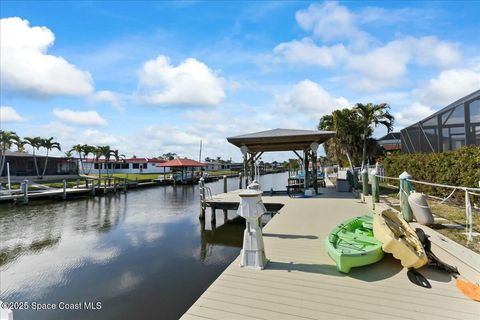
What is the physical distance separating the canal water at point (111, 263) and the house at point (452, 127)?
9331 millimetres

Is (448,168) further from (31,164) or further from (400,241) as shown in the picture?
A: (31,164)

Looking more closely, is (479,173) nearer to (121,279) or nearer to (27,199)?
(121,279)

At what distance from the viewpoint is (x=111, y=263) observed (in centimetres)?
794

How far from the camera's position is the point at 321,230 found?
6.61 meters

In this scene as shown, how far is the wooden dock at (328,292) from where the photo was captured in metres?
3.04

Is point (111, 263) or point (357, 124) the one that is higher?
point (357, 124)

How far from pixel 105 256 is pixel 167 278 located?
3.03 meters

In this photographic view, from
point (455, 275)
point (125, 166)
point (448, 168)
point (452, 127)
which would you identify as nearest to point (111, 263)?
point (455, 275)

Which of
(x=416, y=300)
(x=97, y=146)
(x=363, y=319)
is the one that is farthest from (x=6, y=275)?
(x=97, y=146)

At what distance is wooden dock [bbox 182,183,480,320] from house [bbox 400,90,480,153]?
7.42m

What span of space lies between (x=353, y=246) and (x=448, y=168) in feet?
25.4

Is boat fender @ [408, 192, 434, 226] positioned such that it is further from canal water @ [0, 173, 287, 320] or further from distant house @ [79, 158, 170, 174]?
distant house @ [79, 158, 170, 174]

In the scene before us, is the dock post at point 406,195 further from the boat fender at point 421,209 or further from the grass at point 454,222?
the grass at point 454,222

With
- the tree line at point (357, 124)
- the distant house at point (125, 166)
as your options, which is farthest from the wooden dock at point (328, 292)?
the distant house at point (125, 166)
